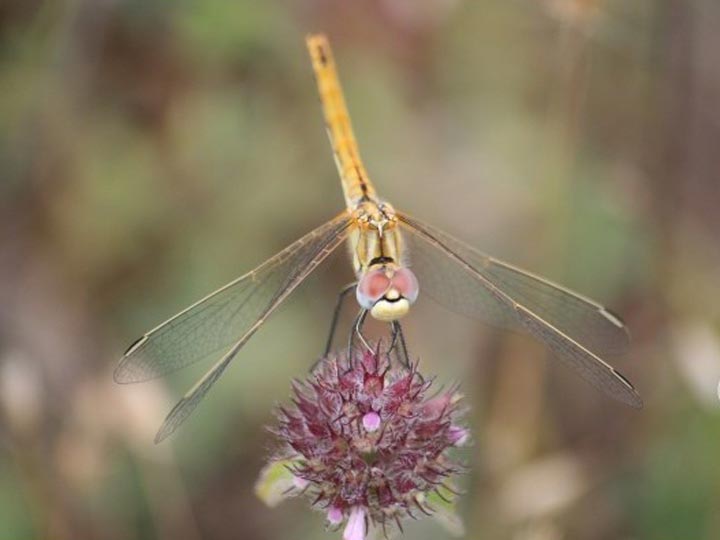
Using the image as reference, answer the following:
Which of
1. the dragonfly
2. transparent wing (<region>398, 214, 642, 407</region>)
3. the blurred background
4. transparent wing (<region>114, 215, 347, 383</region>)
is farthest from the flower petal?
the blurred background

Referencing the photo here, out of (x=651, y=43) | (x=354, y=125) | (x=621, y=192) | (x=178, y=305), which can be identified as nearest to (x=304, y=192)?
(x=354, y=125)

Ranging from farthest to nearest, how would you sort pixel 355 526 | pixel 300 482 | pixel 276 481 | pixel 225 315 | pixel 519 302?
pixel 519 302 → pixel 225 315 → pixel 276 481 → pixel 300 482 → pixel 355 526

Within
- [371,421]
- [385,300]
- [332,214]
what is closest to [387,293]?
[385,300]

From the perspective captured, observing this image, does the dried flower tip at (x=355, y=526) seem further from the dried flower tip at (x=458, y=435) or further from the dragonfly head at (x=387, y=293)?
the dragonfly head at (x=387, y=293)

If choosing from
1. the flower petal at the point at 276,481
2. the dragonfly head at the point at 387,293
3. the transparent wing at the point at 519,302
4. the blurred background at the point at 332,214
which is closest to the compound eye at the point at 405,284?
the dragonfly head at the point at 387,293

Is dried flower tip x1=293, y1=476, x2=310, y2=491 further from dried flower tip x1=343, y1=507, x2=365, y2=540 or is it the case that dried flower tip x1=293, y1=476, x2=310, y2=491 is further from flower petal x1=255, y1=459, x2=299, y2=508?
dried flower tip x1=343, y1=507, x2=365, y2=540

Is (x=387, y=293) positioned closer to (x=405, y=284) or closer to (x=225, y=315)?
(x=405, y=284)

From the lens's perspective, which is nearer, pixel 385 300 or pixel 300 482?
pixel 300 482
